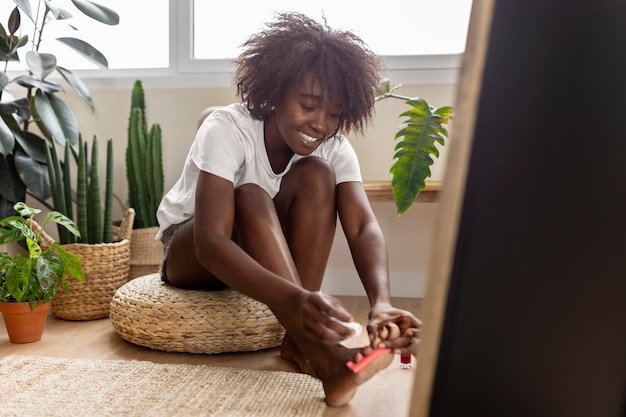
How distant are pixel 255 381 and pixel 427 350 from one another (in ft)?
3.17

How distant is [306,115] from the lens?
62.0 inches

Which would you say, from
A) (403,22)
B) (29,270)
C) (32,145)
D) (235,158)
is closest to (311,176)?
(235,158)

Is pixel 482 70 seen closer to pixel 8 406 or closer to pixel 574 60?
pixel 574 60

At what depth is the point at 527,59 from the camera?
0.55 m

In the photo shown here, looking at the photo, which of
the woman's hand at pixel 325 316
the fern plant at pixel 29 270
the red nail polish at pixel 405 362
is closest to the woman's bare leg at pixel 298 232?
the woman's hand at pixel 325 316

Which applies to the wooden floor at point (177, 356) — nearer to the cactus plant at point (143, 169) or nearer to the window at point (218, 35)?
the cactus plant at point (143, 169)

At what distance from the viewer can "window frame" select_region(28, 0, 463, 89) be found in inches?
113

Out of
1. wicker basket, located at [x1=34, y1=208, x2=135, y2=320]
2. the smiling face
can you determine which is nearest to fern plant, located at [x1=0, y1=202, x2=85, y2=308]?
wicker basket, located at [x1=34, y1=208, x2=135, y2=320]

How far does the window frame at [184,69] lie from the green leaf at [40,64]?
0.56m

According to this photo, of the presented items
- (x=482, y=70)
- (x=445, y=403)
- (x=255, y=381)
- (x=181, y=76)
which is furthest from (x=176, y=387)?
(x=181, y=76)

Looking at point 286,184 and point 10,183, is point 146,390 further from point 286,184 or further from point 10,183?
point 10,183

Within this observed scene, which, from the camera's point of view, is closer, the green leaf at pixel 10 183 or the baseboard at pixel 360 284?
the green leaf at pixel 10 183

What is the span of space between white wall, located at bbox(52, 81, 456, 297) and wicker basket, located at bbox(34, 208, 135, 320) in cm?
75

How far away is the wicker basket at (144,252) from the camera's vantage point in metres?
2.64
